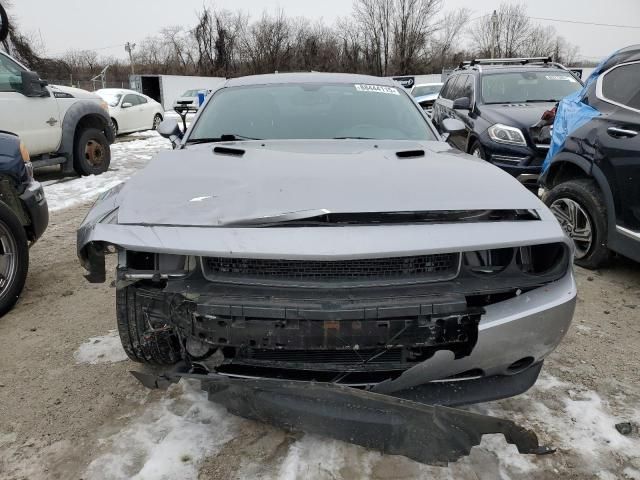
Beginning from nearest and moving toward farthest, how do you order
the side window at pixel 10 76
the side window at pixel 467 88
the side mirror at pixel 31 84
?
the side mirror at pixel 31 84, the side window at pixel 10 76, the side window at pixel 467 88

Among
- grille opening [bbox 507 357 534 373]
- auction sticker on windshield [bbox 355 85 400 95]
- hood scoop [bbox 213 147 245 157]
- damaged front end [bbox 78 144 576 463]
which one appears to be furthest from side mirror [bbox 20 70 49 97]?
grille opening [bbox 507 357 534 373]

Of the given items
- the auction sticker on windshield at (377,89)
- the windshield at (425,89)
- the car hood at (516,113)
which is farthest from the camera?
the windshield at (425,89)

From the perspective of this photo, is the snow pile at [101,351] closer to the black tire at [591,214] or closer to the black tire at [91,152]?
the black tire at [591,214]

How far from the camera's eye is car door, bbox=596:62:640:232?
3764 mm

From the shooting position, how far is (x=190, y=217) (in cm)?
207

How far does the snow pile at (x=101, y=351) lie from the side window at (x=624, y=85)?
4.14 m

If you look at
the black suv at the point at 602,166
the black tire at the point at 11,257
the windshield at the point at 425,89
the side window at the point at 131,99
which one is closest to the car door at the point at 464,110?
the black suv at the point at 602,166

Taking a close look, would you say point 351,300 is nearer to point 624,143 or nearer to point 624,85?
point 624,143

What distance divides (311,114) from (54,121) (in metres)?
6.04

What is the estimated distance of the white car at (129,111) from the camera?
14.2 m

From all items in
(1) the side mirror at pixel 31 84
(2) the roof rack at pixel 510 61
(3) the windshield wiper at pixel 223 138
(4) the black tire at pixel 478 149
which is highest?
(2) the roof rack at pixel 510 61

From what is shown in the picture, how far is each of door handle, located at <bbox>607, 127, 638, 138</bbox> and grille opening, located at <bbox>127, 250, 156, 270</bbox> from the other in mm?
3534

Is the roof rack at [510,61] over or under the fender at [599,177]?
over

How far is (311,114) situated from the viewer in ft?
11.8
